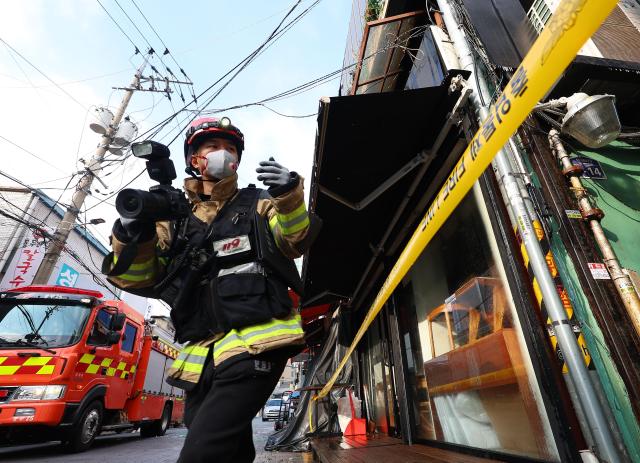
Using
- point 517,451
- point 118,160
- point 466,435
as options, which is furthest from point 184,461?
point 118,160

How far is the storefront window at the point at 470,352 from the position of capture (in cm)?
219

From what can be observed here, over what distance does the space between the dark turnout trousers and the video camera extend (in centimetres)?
61

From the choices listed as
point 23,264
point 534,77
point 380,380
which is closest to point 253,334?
point 534,77

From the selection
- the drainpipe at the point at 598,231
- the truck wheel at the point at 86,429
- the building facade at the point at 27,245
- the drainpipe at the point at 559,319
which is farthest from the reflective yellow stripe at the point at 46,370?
the building facade at the point at 27,245

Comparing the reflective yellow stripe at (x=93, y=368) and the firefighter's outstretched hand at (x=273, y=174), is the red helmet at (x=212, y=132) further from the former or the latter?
the reflective yellow stripe at (x=93, y=368)

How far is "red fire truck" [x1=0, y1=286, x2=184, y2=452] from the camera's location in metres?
4.43

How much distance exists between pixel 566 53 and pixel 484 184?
150 centimetres

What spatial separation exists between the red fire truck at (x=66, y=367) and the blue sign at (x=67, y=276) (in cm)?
998

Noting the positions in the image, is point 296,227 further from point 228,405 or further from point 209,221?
point 228,405

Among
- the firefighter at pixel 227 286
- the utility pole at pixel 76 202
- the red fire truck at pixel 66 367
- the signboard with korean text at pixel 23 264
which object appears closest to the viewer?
the firefighter at pixel 227 286

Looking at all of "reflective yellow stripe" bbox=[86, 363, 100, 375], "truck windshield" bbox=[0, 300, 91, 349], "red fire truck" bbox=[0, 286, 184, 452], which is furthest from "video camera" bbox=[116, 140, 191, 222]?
"reflective yellow stripe" bbox=[86, 363, 100, 375]

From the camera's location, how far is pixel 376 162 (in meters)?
3.20

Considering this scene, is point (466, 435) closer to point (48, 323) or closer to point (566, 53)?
point (566, 53)

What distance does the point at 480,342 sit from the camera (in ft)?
8.59
